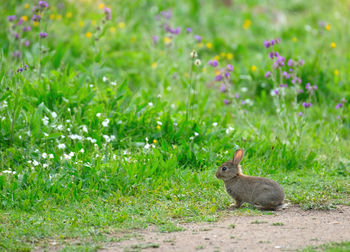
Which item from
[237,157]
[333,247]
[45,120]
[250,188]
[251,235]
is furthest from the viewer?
[45,120]

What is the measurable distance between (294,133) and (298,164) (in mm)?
498

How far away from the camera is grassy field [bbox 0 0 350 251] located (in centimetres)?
549

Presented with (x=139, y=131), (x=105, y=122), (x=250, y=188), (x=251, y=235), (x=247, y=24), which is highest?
(x=247, y=24)

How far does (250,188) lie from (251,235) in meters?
0.98

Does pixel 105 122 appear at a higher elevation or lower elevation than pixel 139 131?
higher

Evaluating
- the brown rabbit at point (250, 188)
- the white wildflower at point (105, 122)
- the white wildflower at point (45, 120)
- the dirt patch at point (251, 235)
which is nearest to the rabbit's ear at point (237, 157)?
the brown rabbit at point (250, 188)

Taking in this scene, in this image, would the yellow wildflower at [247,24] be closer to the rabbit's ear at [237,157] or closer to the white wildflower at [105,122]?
the white wildflower at [105,122]

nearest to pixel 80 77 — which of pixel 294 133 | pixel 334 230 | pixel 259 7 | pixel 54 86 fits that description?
pixel 54 86

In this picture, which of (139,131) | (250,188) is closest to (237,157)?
(250,188)

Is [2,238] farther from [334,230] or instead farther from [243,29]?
[243,29]

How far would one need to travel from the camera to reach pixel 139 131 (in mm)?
7137

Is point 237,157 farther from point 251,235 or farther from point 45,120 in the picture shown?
point 45,120

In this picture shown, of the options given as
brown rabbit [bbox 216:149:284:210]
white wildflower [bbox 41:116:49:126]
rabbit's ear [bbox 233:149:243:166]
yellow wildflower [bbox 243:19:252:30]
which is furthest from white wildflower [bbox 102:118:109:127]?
yellow wildflower [bbox 243:19:252:30]

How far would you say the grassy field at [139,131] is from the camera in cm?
549
